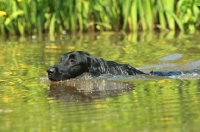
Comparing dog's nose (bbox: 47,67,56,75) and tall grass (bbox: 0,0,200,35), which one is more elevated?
tall grass (bbox: 0,0,200,35)

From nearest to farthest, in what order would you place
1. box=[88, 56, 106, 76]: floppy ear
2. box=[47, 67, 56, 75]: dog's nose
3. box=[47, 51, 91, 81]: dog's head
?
box=[47, 67, 56, 75]: dog's nose
box=[47, 51, 91, 81]: dog's head
box=[88, 56, 106, 76]: floppy ear

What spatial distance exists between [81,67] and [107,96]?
5.80 feet

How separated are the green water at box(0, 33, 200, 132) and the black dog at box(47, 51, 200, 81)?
0.28 meters

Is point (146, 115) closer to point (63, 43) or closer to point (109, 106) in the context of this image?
point (109, 106)

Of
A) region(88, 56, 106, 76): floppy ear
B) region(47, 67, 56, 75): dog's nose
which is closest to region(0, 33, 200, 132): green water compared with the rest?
region(47, 67, 56, 75): dog's nose

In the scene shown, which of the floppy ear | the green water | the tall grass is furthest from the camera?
the tall grass

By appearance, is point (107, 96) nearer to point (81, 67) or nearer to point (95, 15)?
point (81, 67)

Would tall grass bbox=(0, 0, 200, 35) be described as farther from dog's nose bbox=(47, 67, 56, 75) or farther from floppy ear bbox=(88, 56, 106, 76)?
dog's nose bbox=(47, 67, 56, 75)

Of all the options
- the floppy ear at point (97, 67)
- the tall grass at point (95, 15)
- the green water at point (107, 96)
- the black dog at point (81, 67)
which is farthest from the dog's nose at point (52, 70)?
the tall grass at point (95, 15)

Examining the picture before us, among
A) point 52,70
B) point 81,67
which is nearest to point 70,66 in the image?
point 81,67

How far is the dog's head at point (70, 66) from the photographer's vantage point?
9883mm

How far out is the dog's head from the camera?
32.4 ft

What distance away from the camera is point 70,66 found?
999cm

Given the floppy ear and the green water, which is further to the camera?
the floppy ear
